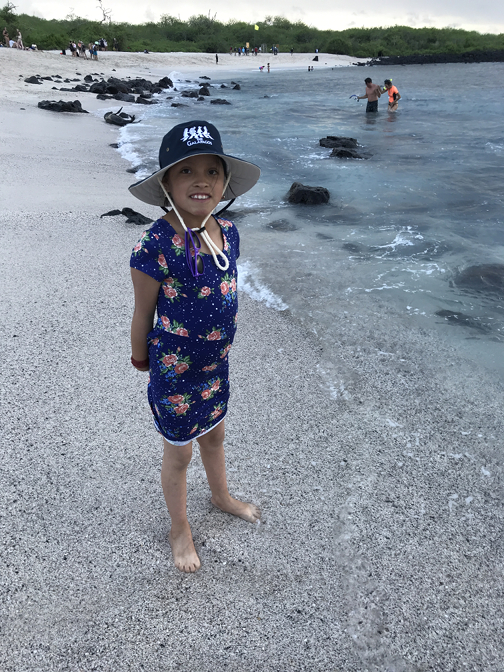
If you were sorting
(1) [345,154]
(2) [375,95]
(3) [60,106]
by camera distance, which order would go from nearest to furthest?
1. (1) [345,154]
2. (3) [60,106]
3. (2) [375,95]

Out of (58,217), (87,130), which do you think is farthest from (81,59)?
(58,217)

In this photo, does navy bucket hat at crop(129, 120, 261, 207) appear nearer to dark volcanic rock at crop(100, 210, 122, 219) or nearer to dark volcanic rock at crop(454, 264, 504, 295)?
dark volcanic rock at crop(454, 264, 504, 295)

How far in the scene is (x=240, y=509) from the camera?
236 centimetres

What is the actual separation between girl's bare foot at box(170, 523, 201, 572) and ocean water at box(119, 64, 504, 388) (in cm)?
154

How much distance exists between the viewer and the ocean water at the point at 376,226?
451cm

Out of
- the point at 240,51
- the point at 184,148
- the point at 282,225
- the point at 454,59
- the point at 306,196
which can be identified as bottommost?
the point at 282,225

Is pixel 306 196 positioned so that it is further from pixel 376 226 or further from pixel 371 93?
pixel 371 93

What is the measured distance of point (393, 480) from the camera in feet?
8.54

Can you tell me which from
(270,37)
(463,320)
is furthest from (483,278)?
(270,37)

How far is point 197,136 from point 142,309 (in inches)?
25.0

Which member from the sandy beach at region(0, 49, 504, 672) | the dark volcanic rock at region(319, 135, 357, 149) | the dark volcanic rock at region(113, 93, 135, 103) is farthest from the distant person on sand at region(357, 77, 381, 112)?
the sandy beach at region(0, 49, 504, 672)

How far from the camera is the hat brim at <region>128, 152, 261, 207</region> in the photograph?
1704mm

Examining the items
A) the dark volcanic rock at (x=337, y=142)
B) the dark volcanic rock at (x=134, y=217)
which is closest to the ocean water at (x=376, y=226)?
the dark volcanic rock at (x=337, y=142)

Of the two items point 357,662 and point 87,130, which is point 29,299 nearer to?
point 357,662
